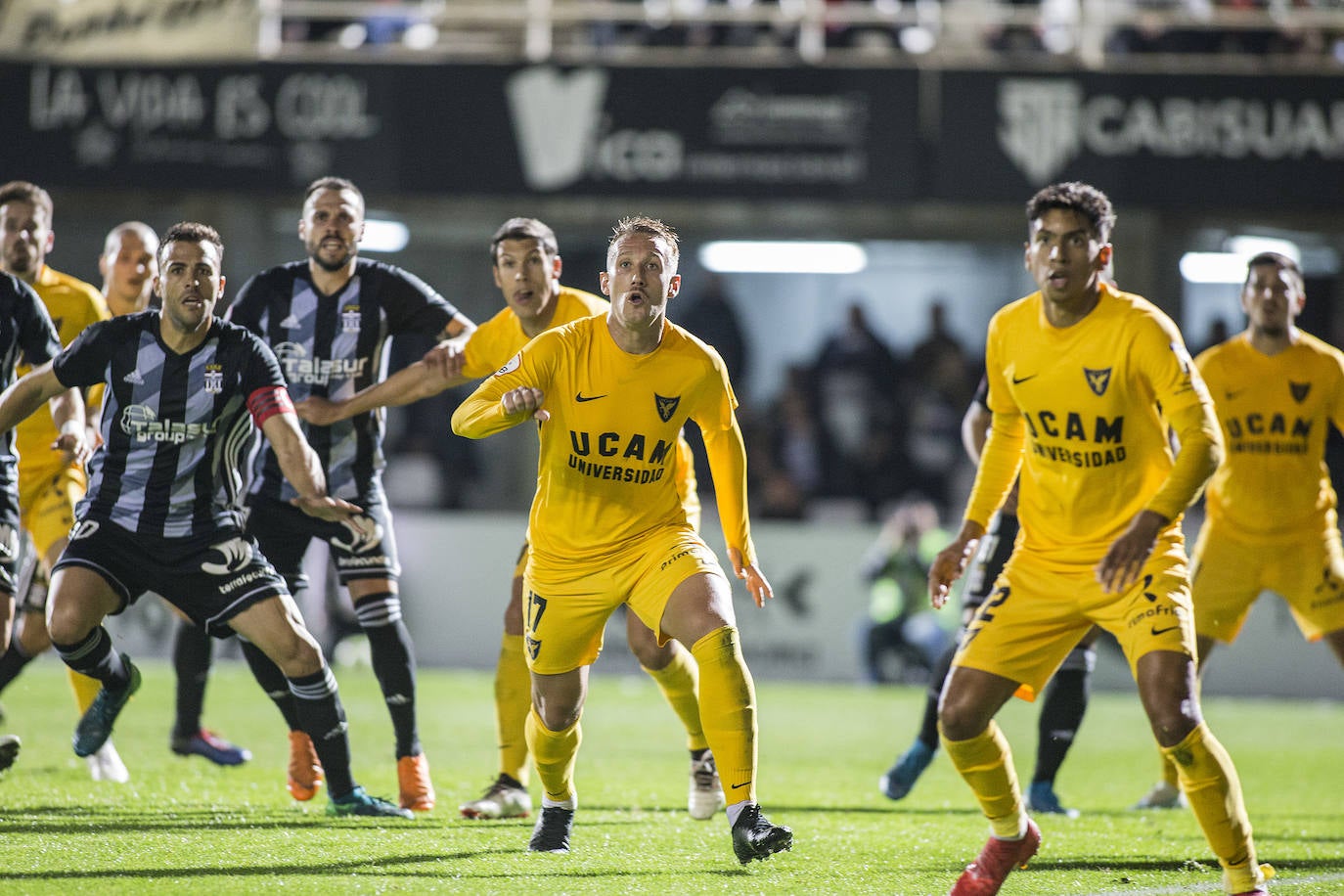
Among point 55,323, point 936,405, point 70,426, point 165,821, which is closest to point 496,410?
point 165,821

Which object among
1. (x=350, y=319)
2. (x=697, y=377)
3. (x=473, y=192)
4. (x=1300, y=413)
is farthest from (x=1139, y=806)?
(x=473, y=192)

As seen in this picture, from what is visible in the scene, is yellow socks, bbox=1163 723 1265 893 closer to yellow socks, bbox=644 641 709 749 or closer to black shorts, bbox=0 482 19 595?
yellow socks, bbox=644 641 709 749

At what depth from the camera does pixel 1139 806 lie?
24.2 ft

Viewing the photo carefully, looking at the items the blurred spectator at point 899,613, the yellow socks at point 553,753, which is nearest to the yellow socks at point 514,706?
the yellow socks at point 553,753

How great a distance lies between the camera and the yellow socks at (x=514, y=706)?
6.50m

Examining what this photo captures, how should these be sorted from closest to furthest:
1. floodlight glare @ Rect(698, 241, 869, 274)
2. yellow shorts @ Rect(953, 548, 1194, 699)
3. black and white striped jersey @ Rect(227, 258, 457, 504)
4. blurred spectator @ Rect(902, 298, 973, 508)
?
yellow shorts @ Rect(953, 548, 1194, 699)
black and white striped jersey @ Rect(227, 258, 457, 504)
blurred spectator @ Rect(902, 298, 973, 508)
floodlight glare @ Rect(698, 241, 869, 274)

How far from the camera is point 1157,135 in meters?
14.0

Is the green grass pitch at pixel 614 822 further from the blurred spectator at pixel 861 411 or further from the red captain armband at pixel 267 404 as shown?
the blurred spectator at pixel 861 411

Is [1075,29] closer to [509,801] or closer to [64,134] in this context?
[64,134]

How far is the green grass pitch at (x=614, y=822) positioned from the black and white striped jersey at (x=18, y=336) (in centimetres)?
140

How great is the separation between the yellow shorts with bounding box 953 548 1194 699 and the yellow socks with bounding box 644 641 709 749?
1.62 meters

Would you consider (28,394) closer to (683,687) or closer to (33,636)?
(33,636)

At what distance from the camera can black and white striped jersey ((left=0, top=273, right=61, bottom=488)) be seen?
6387 mm

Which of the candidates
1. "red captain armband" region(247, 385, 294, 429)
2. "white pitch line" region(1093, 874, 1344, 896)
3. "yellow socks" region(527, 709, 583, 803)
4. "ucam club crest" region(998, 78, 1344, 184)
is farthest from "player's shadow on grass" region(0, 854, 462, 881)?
"ucam club crest" region(998, 78, 1344, 184)
